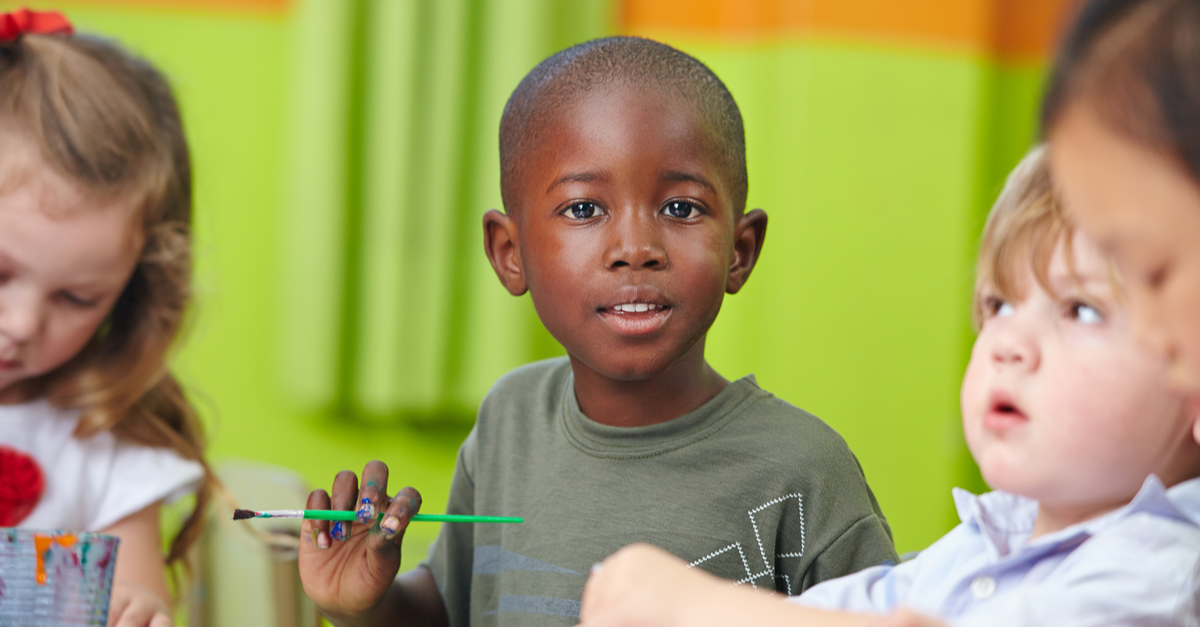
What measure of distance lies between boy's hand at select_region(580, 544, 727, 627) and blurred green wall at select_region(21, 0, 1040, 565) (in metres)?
1.87

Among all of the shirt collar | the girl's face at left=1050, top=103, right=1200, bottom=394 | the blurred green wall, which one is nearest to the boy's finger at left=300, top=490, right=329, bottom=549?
the shirt collar

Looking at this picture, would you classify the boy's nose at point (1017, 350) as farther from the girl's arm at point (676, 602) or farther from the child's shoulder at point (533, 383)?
the child's shoulder at point (533, 383)

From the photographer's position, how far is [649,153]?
3.03 feet

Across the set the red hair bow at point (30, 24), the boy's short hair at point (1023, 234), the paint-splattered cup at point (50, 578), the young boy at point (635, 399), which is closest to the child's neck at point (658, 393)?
the young boy at point (635, 399)

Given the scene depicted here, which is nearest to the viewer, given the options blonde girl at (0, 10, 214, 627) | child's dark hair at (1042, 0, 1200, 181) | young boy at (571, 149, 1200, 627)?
child's dark hair at (1042, 0, 1200, 181)

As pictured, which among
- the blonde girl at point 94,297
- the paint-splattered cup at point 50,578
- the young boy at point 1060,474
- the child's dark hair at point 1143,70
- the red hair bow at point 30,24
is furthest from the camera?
the red hair bow at point 30,24

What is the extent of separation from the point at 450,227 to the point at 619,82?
63.8 inches

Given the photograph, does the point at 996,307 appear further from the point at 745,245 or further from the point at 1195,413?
the point at 745,245

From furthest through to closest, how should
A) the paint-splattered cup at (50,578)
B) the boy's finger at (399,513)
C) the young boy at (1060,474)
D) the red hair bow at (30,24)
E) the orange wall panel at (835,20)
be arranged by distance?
the orange wall panel at (835,20) < the red hair bow at (30,24) < the boy's finger at (399,513) < the paint-splattered cup at (50,578) < the young boy at (1060,474)

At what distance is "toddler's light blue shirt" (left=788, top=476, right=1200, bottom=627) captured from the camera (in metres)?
0.58

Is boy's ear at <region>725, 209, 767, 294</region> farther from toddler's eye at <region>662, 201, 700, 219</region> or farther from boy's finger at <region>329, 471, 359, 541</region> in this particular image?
boy's finger at <region>329, 471, 359, 541</region>

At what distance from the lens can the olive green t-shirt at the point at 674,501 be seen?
2.96 ft

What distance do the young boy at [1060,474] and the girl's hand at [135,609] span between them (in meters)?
0.53

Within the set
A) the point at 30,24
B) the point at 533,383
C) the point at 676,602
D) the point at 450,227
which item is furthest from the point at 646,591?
the point at 450,227
